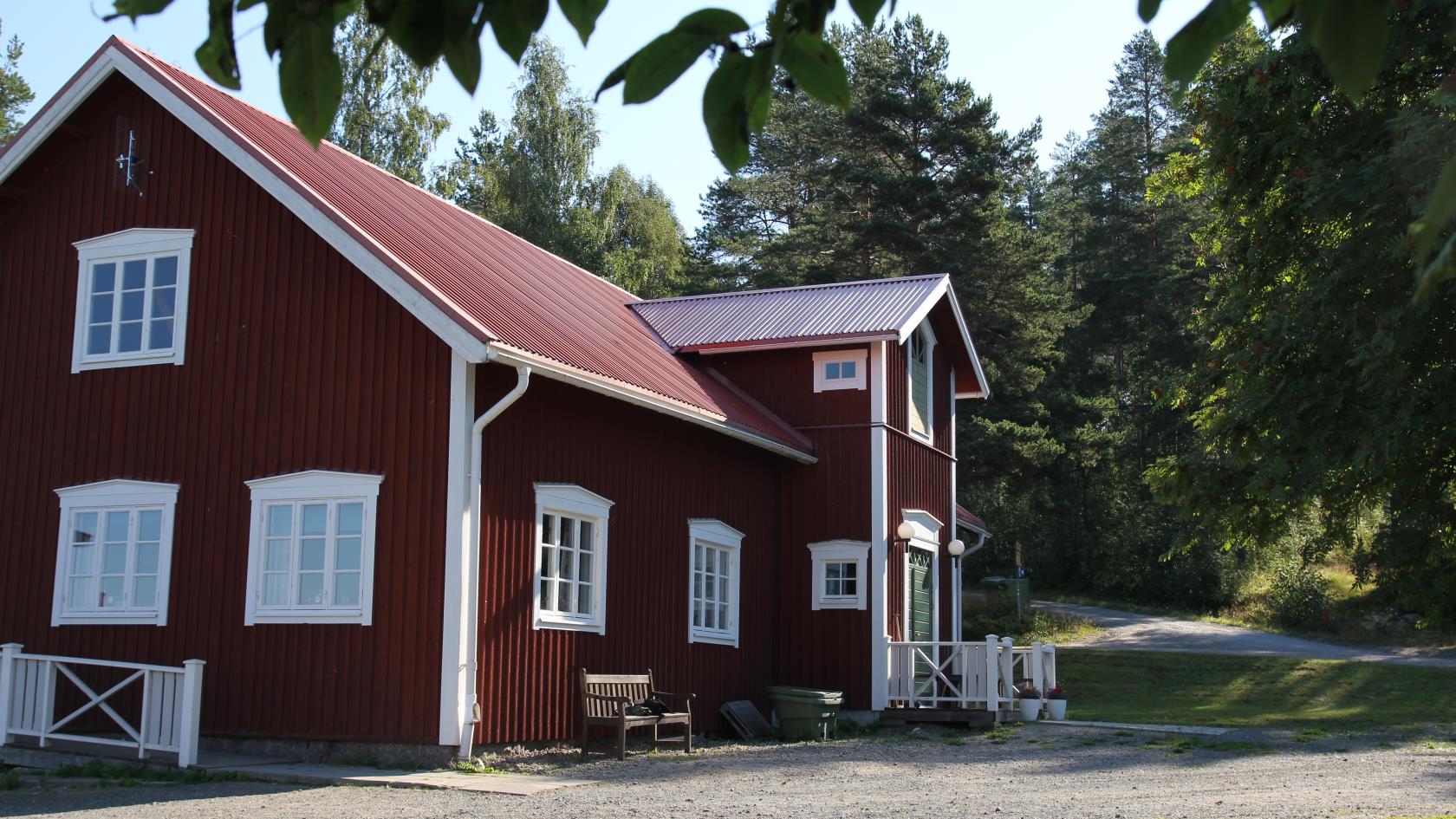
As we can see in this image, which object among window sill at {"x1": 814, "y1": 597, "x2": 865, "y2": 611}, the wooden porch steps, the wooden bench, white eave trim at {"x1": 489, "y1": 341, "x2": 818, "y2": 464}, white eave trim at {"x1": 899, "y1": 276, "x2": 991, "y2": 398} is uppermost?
white eave trim at {"x1": 899, "y1": 276, "x2": 991, "y2": 398}

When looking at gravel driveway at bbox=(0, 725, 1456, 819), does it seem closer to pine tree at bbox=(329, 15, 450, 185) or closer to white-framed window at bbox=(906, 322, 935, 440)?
white-framed window at bbox=(906, 322, 935, 440)

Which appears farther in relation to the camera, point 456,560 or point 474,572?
point 474,572

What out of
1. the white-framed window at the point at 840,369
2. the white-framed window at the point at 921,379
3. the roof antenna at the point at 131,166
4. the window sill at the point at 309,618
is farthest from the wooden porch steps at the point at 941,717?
the roof antenna at the point at 131,166

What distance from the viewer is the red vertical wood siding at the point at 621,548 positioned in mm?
13031

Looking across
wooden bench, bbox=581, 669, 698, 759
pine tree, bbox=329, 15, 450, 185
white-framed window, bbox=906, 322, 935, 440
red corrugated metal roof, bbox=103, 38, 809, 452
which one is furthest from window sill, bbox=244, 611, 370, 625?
pine tree, bbox=329, 15, 450, 185

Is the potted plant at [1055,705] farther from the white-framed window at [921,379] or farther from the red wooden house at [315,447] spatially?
the red wooden house at [315,447]

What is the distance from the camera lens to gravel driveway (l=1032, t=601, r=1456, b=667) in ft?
105

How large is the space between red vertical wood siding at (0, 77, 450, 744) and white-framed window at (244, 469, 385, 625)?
0.13 meters

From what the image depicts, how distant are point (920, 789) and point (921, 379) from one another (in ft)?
34.1

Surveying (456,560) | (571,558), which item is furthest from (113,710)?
(571,558)

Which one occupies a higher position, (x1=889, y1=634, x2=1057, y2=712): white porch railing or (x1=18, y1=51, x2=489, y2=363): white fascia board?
(x1=18, y1=51, x2=489, y2=363): white fascia board

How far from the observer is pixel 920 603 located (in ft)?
67.3

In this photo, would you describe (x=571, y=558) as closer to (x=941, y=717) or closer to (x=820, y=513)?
(x=820, y=513)

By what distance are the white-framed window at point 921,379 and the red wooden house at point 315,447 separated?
3963mm
